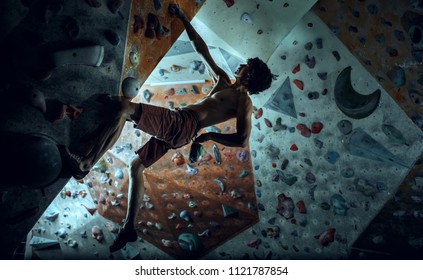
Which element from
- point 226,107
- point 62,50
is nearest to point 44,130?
point 62,50

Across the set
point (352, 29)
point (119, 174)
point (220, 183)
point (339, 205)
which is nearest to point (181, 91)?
point (220, 183)

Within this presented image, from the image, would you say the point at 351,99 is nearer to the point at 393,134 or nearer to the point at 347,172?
the point at 393,134

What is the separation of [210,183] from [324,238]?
3.39ft

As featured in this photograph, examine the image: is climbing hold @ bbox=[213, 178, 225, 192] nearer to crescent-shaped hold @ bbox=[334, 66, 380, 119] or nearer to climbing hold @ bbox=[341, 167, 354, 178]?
climbing hold @ bbox=[341, 167, 354, 178]

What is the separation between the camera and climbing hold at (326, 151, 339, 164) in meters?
2.75

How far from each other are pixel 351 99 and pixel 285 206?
101 centimetres

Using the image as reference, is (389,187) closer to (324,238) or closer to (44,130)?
(324,238)

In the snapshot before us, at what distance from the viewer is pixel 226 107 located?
2377mm

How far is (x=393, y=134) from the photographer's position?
2.46m

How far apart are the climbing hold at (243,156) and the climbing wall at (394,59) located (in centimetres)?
106

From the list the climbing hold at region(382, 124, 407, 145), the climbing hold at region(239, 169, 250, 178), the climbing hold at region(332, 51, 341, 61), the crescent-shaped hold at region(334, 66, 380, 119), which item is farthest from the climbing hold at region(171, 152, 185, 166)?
the climbing hold at region(382, 124, 407, 145)

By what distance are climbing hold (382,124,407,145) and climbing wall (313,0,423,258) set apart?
126mm

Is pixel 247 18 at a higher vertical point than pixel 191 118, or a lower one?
higher

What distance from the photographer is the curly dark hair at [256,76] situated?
2.45 m
